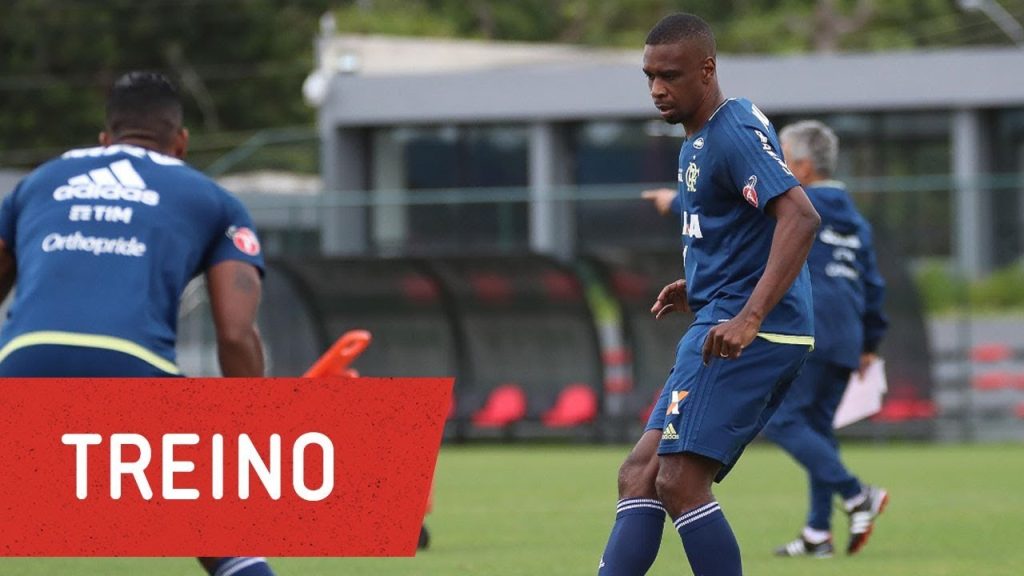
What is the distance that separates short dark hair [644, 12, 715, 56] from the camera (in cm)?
664

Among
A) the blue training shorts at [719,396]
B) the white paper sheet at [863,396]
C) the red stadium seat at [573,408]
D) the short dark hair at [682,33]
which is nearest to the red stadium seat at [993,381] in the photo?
the red stadium seat at [573,408]

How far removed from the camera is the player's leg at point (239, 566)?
235 inches

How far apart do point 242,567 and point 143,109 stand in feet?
4.95

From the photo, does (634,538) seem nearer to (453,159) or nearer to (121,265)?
(121,265)

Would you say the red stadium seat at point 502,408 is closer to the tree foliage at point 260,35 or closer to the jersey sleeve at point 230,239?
the jersey sleeve at point 230,239

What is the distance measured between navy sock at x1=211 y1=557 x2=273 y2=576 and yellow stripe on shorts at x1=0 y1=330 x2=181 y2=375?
0.63 meters

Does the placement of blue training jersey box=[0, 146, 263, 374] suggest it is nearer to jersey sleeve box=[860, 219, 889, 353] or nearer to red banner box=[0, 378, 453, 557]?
red banner box=[0, 378, 453, 557]

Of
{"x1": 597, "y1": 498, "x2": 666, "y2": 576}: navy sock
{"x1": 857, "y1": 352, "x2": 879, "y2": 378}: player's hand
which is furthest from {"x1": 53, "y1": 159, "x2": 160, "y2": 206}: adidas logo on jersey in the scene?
{"x1": 857, "y1": 352, "x2": 879, "y2": 378}: player's hand

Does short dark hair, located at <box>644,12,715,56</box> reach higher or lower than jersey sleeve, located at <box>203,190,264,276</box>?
higher

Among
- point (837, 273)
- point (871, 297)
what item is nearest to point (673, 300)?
point (837, 273)

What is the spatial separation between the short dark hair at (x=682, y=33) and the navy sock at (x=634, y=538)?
147 centimetres

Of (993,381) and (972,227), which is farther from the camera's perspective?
(972,227)

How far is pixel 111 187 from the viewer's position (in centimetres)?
626

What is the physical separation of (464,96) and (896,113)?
7.44 m
